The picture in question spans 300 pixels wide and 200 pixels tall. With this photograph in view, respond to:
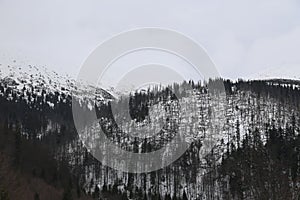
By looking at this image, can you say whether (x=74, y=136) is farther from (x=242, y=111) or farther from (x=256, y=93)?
(x=256, y=93)

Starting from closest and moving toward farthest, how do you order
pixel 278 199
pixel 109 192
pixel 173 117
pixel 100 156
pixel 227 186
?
1. pixel 278 199
2. pixel 109 192
3. pixel 227 186
4. pixel 100 156
5. pixel 173 117

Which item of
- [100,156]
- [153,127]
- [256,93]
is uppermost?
[256,93]

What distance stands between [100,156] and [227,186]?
147ft

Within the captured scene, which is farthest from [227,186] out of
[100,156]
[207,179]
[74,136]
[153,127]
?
[74,136]

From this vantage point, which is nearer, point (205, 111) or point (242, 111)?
point (242, 111)

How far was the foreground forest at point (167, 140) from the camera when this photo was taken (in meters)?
59.3

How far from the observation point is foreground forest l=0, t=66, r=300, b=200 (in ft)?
195

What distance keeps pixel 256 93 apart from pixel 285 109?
62.7ft

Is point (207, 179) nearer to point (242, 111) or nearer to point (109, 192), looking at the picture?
point (109, 192)

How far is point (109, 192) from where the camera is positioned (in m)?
78.8

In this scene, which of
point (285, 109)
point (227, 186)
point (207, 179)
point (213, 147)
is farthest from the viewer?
point (285, 109)

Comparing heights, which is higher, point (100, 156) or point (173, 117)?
point (173, 117)

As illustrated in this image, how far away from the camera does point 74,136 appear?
14438 centimetres

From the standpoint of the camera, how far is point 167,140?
126 m
